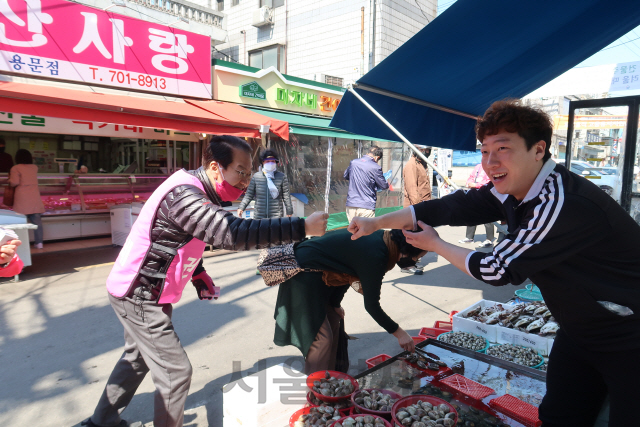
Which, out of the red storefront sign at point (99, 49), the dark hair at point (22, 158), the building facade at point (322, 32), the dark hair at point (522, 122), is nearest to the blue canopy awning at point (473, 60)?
the dark hair at point (522, 122)

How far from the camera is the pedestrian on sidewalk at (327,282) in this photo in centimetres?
246

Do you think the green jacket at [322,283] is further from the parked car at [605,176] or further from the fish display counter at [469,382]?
the parked car at [605,176]

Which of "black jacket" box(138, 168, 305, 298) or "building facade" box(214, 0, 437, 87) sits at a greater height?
"building facade" box(214, 0, 437, 87)

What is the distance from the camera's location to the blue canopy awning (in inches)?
93.4

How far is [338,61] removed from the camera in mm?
13578

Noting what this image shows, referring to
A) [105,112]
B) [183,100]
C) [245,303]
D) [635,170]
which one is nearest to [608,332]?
[245,303]

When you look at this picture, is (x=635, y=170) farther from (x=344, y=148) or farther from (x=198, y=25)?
(x=198, y=25)

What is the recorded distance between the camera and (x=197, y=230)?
1.96m

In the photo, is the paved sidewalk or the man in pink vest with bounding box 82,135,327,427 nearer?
the man in pink vest with bounding box 82,135,327,427

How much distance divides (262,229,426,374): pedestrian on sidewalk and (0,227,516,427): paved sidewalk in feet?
2.78

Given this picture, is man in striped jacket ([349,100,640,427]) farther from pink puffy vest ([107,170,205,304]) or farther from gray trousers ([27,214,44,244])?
gray trousers ([27,214,44,244])

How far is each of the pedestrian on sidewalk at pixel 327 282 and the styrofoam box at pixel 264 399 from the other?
0.96 ft

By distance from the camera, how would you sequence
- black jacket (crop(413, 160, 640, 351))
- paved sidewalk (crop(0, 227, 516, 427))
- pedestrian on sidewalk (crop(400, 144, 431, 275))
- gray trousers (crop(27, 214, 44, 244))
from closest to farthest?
black jacket (crop(413, 160, 640, 351))
paved sidewalk (crop(0, 227, 516, 427))
pedestrian on sidewalk (crop(400, 144, 431, 275))
gray trousers (crop(27, 214, 44, 244))

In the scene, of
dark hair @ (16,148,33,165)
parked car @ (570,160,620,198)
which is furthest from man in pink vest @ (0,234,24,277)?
parked car @ (570,160,620,198)
